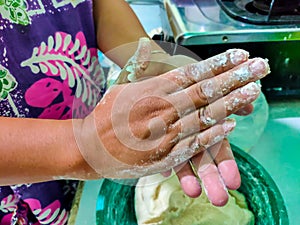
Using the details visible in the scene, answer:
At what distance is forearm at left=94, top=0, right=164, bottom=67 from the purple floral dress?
27 millimetres

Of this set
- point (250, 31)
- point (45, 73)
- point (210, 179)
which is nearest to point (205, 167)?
point (210, 179)

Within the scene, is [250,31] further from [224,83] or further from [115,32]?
[224,83]

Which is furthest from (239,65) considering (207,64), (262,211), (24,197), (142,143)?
(24,197)

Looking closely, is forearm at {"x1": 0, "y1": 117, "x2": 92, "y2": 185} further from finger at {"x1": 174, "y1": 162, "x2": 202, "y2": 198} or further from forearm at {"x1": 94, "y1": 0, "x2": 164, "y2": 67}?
forearm at {"x1": 94, "y1": 0, "x2": 164, "y2": 67}

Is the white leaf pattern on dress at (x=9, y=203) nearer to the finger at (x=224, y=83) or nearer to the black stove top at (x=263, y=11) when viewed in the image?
the finger at (x=224, y=83)

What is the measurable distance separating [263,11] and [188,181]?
21.5 inches

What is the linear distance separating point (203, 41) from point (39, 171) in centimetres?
49

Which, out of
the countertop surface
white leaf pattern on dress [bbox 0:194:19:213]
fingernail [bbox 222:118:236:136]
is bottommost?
the countertop surface

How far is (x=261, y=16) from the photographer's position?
887 millimetres

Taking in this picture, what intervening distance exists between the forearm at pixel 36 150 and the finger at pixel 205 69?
14 cm

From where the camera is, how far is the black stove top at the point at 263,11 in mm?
867

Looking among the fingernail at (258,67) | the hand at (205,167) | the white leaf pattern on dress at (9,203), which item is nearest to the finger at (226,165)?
the hand at (205,167)

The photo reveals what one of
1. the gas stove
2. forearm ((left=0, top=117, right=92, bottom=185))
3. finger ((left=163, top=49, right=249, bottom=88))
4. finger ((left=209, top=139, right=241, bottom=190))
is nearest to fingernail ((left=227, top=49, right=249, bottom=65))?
finger ((left=163, top=49, right=249, bottom=88))

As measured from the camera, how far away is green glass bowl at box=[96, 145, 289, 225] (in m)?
0.61
